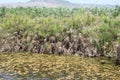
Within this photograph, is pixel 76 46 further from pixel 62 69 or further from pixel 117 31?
pixel 62 69

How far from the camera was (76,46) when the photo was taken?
39.4m

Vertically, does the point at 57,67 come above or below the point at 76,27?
below

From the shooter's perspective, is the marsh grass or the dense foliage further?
the dense foliage

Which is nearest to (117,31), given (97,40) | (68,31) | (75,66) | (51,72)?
(97,40)

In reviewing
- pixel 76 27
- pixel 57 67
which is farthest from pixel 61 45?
pixel 57 67

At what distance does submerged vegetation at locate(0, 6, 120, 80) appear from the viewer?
31453mm

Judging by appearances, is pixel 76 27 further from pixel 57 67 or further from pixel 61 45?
pixel 57 67

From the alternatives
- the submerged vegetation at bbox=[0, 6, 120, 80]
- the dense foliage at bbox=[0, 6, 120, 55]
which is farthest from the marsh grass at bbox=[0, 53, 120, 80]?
the dense foliage at bbox=[0, 6, 120, 55]

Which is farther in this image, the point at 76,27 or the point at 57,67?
the point at 76,27

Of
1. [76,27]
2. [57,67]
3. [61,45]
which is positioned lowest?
[57,67]

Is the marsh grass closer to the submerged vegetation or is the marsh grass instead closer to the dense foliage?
the submerged vegetation

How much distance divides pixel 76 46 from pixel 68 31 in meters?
2.06

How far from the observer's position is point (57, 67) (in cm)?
3167

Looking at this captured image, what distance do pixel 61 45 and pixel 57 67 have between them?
28.1 feet
